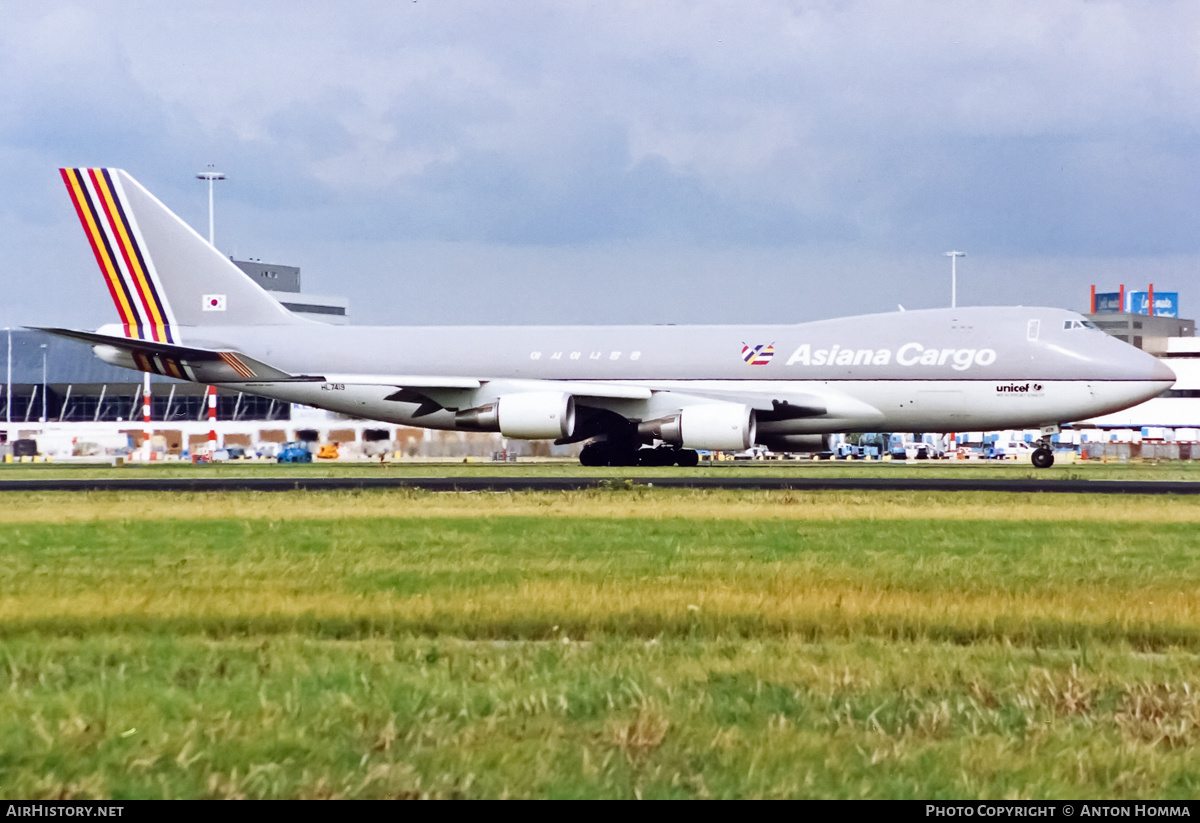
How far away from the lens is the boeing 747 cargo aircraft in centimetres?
4278

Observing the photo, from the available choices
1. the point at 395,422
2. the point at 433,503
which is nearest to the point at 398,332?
the point at 395,422

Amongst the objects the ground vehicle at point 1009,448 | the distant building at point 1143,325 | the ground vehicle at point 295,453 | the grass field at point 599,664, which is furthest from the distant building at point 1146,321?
the grass field at point 599,664

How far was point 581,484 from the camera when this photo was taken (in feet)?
110

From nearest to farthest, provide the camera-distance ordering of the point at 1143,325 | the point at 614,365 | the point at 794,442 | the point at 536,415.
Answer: the point at 536,415
the point at 794,442
the point at 614,365
the point at 1143,325

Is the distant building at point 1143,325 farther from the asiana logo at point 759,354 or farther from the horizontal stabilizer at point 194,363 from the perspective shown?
the horizontal stabilizer at point 194,363

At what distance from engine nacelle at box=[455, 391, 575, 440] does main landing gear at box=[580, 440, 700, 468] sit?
298 cm

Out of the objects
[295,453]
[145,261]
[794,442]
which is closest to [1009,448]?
[295,453]

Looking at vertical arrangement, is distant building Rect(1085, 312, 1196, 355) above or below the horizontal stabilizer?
above

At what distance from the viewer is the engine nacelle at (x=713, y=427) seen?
135 feet

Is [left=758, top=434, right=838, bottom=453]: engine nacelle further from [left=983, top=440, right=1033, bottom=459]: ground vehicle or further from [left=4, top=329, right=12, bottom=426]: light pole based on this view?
[left=4, top=329, right=12, bottom=426]: light pole

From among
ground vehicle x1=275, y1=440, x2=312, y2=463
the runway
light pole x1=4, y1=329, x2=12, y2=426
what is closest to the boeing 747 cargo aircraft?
the runway

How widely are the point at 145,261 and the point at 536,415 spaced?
16815mm

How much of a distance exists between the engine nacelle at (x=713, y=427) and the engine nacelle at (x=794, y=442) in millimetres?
3026

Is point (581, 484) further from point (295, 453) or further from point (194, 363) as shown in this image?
point (295, 453)
